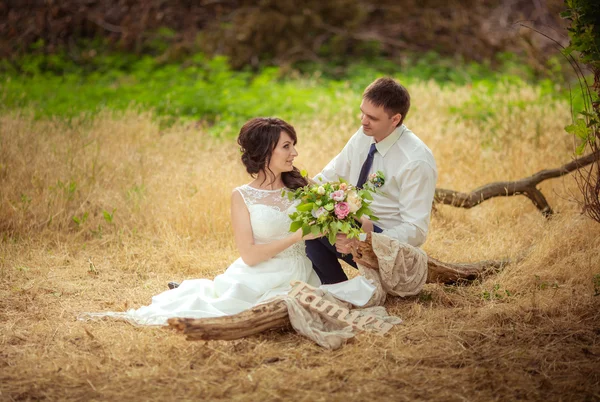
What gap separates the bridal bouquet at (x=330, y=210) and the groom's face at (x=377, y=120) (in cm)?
75

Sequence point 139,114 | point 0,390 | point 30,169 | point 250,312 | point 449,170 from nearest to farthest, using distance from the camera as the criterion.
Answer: point 0,390
point 250,312
point 30,169
point 449,170
point 139,114

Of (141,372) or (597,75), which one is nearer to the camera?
(141,372)

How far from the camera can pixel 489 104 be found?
9688 millimetres

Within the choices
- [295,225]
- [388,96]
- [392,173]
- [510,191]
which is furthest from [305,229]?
[510,191]

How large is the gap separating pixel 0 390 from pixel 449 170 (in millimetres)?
5763

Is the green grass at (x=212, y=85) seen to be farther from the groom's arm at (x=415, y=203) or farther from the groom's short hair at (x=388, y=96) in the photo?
the groom's arm at (x=415, y=203)

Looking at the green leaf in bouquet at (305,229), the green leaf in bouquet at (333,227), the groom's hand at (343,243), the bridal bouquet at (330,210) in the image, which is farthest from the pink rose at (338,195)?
the groom's hand at (343,243)

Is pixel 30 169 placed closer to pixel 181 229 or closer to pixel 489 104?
pixel 181 229

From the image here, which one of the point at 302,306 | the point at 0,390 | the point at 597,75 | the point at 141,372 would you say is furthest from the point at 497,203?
the point at 0,390

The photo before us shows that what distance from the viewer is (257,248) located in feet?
14.9

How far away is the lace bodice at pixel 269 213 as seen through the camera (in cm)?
459

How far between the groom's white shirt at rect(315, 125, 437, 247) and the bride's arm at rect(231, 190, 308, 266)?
0.81m

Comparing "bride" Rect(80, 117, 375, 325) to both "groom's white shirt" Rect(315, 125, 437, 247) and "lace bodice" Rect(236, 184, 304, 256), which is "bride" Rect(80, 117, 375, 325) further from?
"groom's white shirt" Rect(315, 125, 437, 247)

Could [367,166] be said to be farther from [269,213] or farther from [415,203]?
[269,213]
